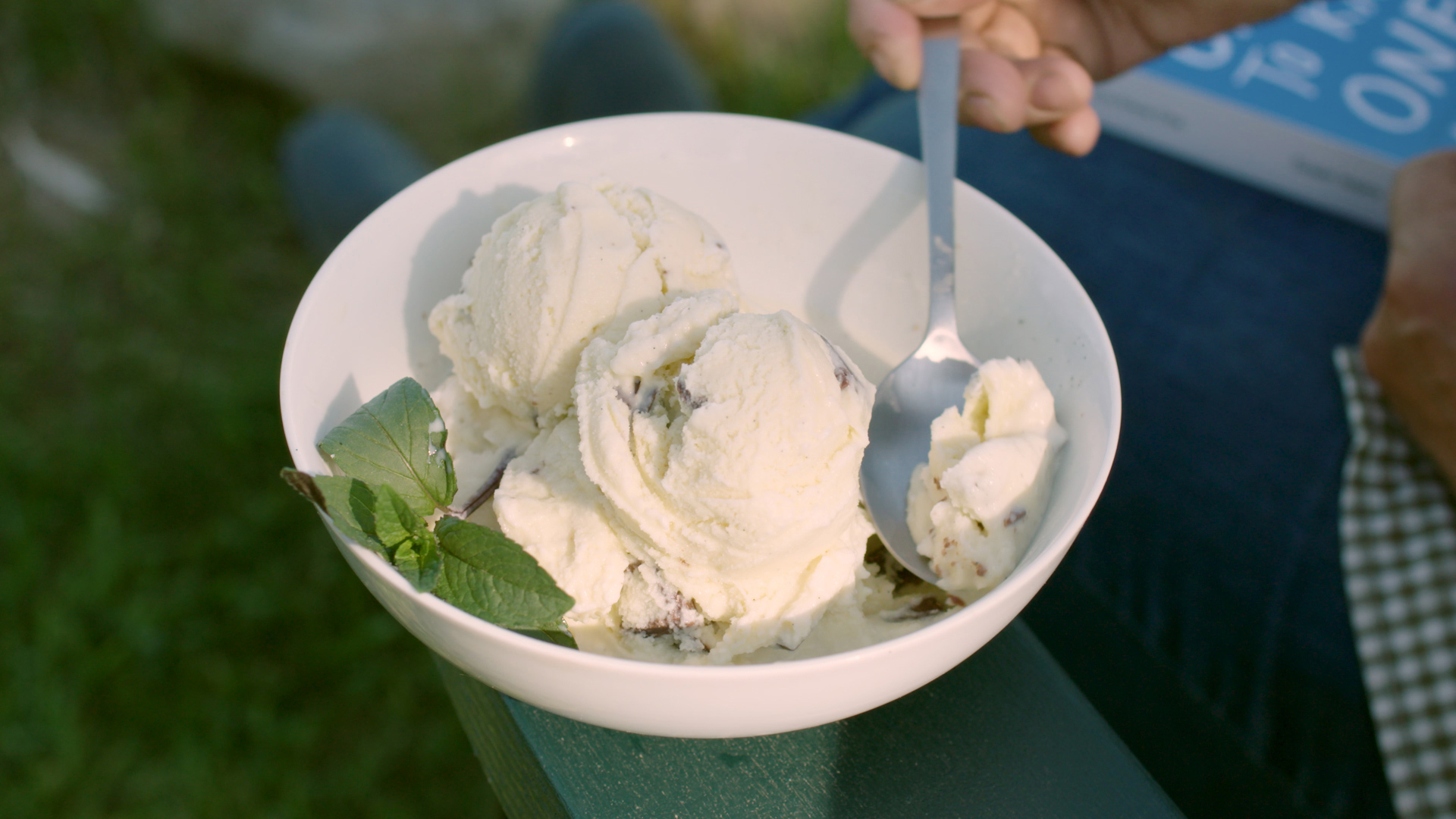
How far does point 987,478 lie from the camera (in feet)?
3.02

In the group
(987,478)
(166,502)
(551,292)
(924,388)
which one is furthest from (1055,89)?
(166,502)

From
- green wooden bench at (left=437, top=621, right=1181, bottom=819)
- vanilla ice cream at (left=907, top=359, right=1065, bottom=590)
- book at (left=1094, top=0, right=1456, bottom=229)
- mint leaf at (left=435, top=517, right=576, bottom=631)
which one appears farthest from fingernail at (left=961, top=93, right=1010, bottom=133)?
mint leaf at (left=435, top=517, right=576, bottom=631)

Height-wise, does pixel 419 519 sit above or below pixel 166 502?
above

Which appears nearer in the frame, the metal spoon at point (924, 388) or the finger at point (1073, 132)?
the metal spoon at point (924, 388)

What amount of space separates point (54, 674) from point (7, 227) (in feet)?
4.39

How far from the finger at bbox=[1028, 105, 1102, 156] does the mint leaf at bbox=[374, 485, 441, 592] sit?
102cm

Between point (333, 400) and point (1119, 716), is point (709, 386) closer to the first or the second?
point (333, 400)

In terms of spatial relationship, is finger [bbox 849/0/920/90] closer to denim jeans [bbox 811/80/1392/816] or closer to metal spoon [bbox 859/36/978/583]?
metal spoon [bbox 859/36/978/583]

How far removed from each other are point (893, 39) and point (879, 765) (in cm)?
91

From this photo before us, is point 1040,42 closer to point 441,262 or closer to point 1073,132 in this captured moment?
point 1073,132

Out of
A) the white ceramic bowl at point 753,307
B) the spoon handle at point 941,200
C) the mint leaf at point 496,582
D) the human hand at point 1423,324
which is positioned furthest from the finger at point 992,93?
the mint leaf at point 496,582

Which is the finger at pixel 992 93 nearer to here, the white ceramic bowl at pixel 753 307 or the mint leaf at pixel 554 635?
the white ceramic bowl at pixel 753 307

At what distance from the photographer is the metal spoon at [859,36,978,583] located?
1024 millimetres

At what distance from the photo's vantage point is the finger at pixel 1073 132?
4.43ft
